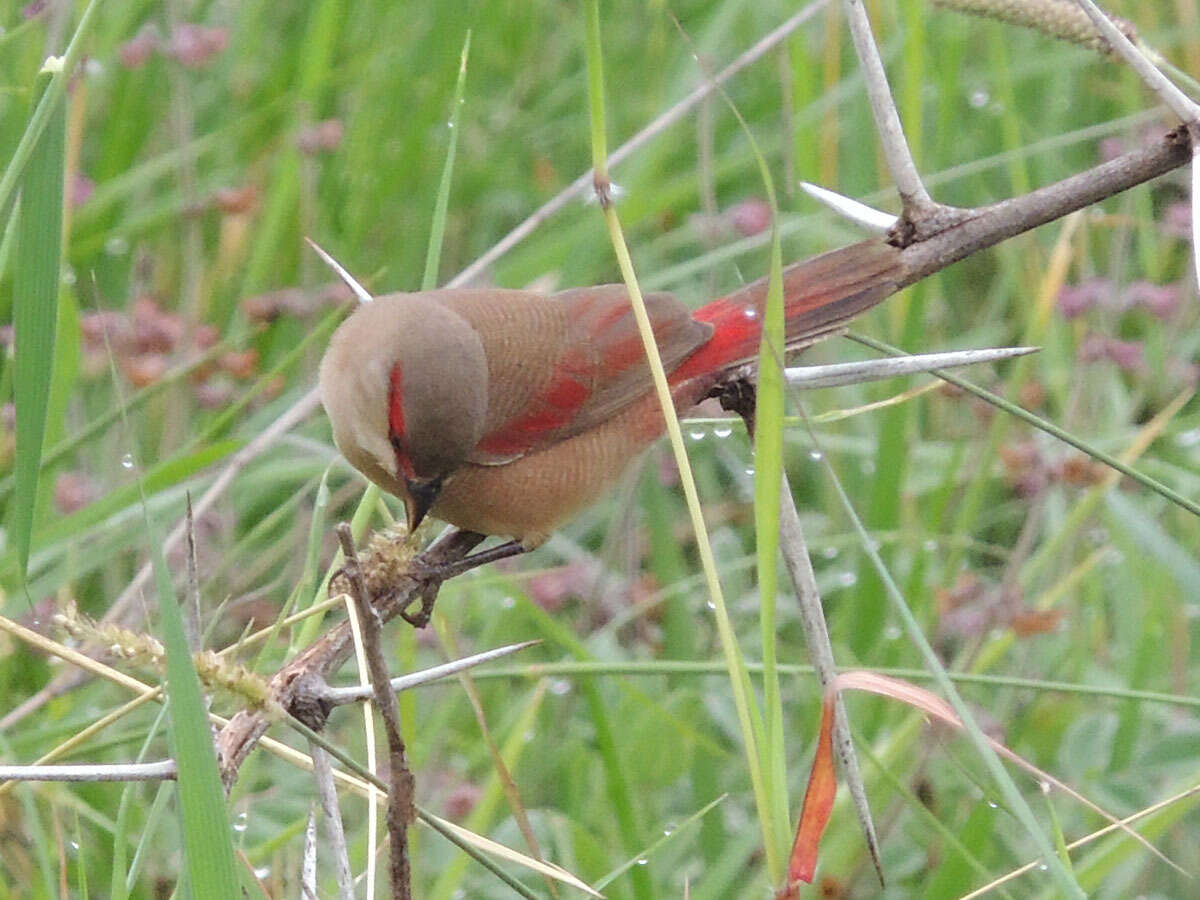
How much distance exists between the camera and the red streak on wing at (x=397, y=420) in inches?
107

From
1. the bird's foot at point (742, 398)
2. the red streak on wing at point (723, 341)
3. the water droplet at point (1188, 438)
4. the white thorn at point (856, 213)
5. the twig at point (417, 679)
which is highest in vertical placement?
the white thorn at point (856, 213)

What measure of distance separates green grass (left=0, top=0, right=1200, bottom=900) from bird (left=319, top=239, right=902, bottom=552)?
0.15 meters

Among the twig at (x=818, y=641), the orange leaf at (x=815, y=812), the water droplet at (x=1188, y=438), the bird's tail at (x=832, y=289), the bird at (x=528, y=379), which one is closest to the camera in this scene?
the orange leaf at (x=815, y=812)

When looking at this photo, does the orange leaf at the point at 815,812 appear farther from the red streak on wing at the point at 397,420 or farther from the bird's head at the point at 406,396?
the red streak on wing at the point at 397,420

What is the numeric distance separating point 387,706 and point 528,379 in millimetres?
1891

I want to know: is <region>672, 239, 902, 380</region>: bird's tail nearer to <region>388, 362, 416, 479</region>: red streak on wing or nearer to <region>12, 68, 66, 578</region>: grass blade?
<region>388, 362, 416, 479</region>: red streak on wing

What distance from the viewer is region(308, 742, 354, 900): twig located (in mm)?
1652

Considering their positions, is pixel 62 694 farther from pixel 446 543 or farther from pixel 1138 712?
pixel 1138 712

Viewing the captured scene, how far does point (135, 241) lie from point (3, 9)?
68 cm

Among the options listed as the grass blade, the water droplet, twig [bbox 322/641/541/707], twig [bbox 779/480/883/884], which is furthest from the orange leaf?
the water droplet

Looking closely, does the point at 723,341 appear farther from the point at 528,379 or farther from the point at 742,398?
the point at 742,398

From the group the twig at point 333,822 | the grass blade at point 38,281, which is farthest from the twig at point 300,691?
the grass blade at point 38,281

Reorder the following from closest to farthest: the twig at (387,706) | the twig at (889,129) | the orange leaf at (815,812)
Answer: the twig at (387,706) → the orange leaf at (815,812) → the twig at (889,129)

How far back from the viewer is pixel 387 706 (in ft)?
4.48
